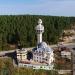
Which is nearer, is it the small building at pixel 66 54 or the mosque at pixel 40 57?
the mosque at pixel 40 57

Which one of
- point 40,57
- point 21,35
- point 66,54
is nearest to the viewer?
point 40,57

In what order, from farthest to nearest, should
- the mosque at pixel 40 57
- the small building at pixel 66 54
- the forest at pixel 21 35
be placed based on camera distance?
the forest at pixel 21 35, the small building at pixel 66 54, the mosque at pixel 40 57

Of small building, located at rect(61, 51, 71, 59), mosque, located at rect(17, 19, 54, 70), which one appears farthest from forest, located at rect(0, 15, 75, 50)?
mosque, located at rect(17, 19, 54, 70)

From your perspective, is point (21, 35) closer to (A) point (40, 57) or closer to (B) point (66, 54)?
(B) point (66, 54)

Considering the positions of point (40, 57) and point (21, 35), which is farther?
point (21, 35)

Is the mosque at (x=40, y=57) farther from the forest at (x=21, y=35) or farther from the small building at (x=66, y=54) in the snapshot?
the forest at (x=21, y=35)

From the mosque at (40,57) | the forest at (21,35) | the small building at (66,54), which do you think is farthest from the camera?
the forest at (21,35)

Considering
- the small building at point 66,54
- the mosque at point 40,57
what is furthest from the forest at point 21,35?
the mosque at point 40,57

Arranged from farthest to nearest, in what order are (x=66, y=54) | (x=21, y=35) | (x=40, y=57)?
1. (x=21, y=35)
2. (x=66, y=54)
3. (x=40, y=57)

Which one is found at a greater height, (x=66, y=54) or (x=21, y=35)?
(x=21, y=35)

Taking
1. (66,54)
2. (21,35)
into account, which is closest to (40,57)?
(66,54)

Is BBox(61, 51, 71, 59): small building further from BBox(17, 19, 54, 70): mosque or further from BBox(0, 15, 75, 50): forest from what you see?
BBox(0, 15, 75, 50): forest

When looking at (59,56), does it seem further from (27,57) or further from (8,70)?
(8,70)
